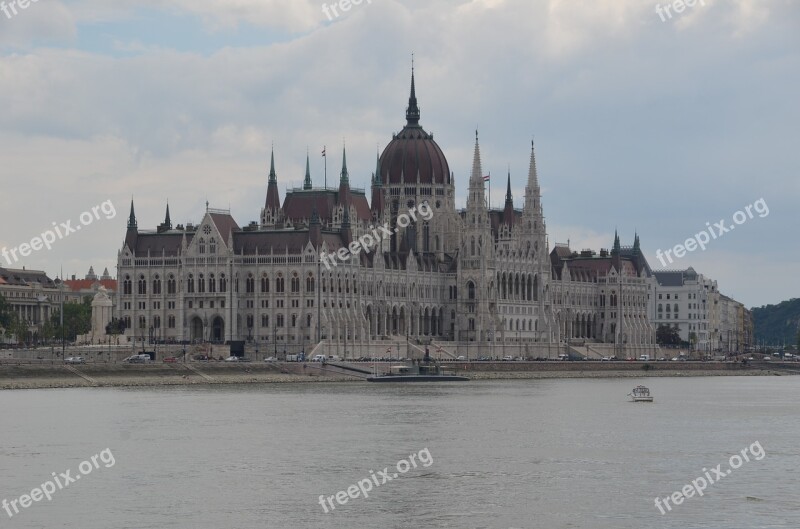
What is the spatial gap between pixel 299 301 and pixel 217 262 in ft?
31.3

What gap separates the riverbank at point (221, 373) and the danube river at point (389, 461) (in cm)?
878

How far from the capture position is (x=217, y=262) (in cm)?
18325

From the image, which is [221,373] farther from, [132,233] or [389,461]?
[389,461]

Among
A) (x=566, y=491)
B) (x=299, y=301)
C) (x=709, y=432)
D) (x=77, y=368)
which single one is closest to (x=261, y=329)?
(x=299, y=301)

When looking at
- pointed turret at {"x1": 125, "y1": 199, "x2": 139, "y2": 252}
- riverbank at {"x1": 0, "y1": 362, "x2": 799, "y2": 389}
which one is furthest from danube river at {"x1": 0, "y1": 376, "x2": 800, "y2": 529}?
pointed turret at {"x1": 125, "y1": 199, "x2": 139, "y2": 252}

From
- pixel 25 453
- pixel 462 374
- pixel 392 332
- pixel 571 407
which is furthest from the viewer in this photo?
pixel 392 332

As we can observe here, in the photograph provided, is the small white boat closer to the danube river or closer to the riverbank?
the danube river

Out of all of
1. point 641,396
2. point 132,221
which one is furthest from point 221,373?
point 132,221

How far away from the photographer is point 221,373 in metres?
150

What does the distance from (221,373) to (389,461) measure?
239 feet

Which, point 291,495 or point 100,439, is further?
point 100,439

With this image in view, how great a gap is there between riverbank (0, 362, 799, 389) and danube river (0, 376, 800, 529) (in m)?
8.78

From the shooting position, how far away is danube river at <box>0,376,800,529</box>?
62.8 metres

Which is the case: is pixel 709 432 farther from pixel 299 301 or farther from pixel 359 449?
pixel 299 301
